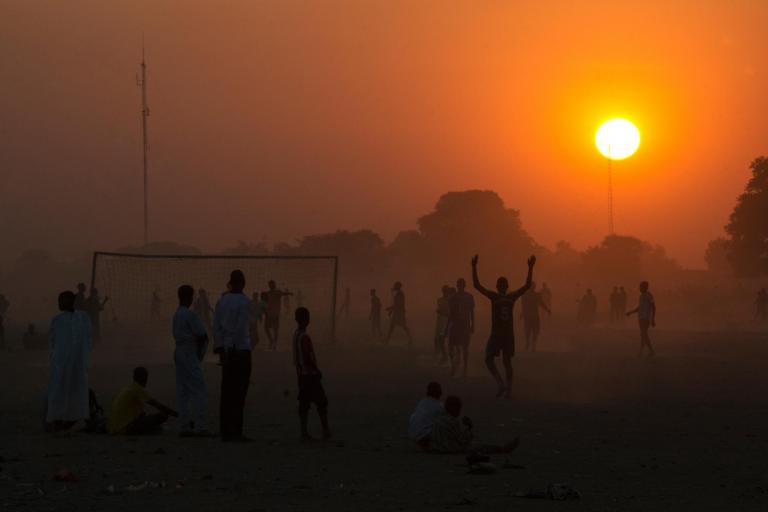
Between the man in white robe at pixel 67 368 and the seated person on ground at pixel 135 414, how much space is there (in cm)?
58

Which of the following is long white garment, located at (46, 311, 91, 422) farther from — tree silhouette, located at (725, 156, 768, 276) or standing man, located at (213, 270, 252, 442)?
tree silhouette, located at (725, 156, 768, 276)

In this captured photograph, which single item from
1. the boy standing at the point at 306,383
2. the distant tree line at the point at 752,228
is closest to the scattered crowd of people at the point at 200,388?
the boy standing at the point at 306,383

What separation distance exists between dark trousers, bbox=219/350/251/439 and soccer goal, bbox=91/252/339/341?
2762 cm

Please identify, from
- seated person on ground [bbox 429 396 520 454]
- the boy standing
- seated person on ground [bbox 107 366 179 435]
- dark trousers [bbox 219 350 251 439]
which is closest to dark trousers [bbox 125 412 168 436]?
seated person on ground [bbox 107 366 179 435]

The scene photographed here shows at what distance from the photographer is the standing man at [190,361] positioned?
1462 centimetres

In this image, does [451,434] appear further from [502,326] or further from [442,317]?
[442,317]

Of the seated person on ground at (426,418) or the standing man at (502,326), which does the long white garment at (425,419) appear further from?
the standing man at (502,326)

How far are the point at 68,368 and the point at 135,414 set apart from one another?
111cm

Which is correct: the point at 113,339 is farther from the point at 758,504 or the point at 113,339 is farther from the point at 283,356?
the point at 758,504

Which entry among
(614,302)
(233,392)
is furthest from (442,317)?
(614,302)

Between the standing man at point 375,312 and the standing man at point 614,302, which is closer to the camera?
the standing man at point 375,312

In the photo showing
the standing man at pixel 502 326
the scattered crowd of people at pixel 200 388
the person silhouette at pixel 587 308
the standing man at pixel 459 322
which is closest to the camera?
the scattered crowd of people at pixel 200 388

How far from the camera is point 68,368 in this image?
15.1 meters

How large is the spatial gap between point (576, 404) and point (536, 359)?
11.1 m
